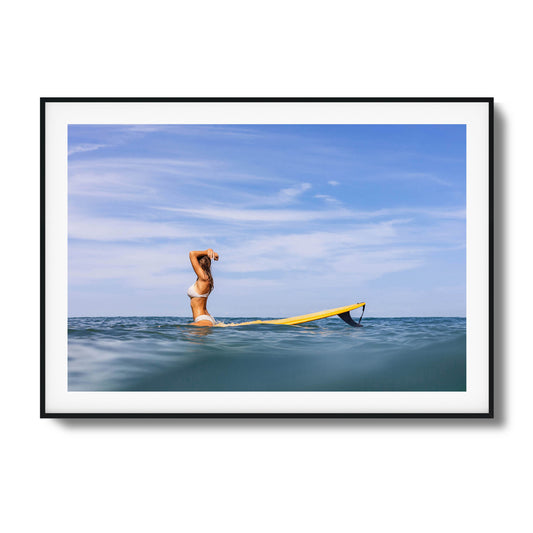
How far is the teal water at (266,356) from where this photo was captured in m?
2.50

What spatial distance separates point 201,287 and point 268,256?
38 centimetres

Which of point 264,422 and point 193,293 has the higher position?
point 193,293

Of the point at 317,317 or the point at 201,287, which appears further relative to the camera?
the point at 317,317

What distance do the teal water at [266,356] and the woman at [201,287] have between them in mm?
62

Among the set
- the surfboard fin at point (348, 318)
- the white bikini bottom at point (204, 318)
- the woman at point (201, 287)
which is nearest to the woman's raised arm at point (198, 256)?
the woman at point (201, 287)

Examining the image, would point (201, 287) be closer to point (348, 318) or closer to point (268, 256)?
point (268, 256)

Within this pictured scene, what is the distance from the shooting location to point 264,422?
253cm

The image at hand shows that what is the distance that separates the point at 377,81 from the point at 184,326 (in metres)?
1.55

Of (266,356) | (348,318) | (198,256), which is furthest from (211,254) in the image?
(348,318)

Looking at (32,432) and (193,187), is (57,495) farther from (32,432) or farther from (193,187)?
(193,187)

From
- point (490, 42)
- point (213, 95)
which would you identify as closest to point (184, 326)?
point (213, 95)

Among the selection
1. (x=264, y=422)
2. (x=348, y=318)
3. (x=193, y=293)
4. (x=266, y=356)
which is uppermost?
(x=193, y=293)

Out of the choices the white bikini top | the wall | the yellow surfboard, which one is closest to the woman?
the white bikini top

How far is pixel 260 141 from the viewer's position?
2.57 metres
